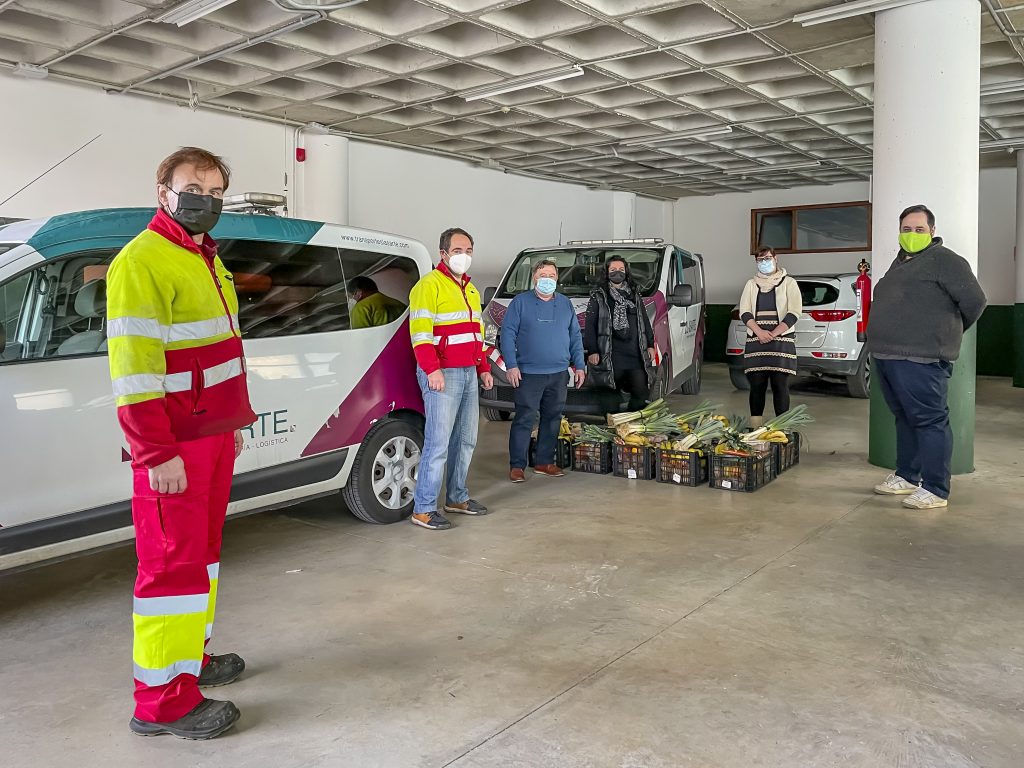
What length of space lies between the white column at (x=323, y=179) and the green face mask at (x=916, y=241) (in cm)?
635

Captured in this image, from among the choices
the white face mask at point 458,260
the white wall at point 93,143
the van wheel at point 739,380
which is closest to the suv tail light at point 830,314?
the van wheel at point 739,380

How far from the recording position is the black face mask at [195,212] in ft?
8.50

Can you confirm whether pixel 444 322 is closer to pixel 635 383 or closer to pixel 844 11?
pixel 635 383

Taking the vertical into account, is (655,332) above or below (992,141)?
below

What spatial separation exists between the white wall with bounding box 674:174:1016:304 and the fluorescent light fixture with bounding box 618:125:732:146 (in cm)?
508

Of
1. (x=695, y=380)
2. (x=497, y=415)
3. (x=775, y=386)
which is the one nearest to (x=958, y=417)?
(x=775, y=386)

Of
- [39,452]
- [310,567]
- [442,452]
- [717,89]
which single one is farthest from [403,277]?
[717,89]

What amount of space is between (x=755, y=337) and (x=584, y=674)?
4.79m

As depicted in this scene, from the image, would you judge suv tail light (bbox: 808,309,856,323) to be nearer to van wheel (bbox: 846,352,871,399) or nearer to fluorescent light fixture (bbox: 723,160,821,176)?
van wheel (bbox: 846,352,871,399)

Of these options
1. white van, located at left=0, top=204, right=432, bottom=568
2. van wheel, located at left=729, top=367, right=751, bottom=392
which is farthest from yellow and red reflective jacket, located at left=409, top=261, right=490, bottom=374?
van wheel, located at left=729, top=367, right=751, bottom=392

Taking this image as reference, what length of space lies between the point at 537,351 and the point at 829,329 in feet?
17.7

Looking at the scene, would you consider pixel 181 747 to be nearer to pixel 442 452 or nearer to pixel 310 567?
pixel 310 567

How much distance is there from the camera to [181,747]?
2.58 m

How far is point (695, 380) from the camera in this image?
34.7ft
